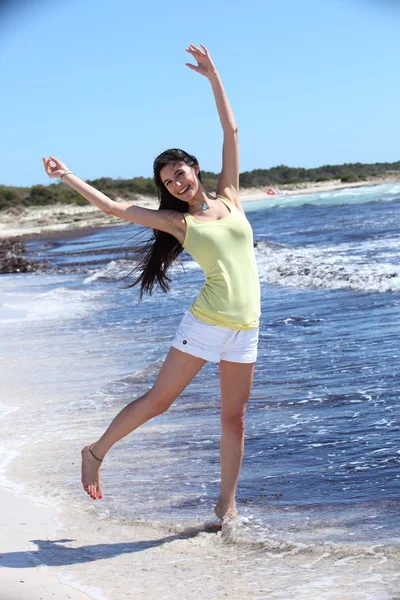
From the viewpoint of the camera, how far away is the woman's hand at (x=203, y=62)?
14.1 feet

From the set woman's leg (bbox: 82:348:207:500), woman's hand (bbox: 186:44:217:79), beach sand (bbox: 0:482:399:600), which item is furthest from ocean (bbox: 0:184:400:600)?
woman's hand (bbox: 186:44:217:79)

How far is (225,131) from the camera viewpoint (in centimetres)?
426

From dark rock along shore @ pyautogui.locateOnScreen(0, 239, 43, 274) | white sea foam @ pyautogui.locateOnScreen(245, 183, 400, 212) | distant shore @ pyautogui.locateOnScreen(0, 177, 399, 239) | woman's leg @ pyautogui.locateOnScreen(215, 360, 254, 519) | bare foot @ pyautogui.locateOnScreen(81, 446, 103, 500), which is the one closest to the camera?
woman's leg @ pyautogui.locateOnScreen(215, 360, 254, 519)

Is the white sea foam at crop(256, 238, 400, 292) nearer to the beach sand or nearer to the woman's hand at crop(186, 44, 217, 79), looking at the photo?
the woman's hand at crop(186, 44, 217, 79)

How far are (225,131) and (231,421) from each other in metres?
1.46

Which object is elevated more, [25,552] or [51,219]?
[51,219]

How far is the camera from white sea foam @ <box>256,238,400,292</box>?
1319cm

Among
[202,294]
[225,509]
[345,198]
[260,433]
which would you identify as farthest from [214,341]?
[345,198]

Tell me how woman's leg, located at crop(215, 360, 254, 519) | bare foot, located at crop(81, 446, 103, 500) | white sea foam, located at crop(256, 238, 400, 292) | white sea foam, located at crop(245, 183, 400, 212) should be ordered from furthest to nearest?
white sea foam, located at crop(245, 183, 400, 212) → white sea foam, located at crop(256, 238, 400, 292) → bare foot, located at crop(81, 446, 103, 500) → woman's leg, located at crop(215, 360, 254, 519)

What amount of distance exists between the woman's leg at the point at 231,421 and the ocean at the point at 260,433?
14 centimetres

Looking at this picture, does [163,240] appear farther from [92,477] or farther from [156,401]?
[92,477]

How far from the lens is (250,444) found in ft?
17.8

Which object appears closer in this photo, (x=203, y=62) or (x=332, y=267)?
(x=203, y=62)

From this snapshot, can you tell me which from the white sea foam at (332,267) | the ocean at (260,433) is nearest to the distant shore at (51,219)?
the white sea foam at (332,267)
